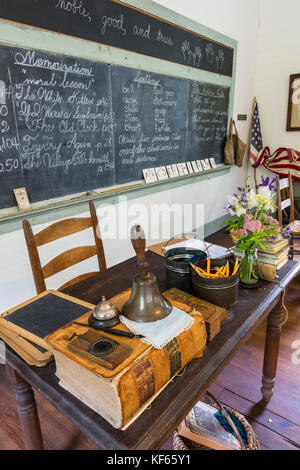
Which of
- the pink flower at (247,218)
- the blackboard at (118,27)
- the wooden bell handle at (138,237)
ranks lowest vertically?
the pink flower at (247,218)

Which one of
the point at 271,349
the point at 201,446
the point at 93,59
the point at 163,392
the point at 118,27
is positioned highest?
the point at 118,27

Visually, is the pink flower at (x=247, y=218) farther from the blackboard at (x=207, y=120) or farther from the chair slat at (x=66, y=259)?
the blackboard at (x=207, y=120)

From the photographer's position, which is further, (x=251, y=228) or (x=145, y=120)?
(x=145, y=120)

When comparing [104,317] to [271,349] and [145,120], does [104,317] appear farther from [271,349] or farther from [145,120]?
[145,120]

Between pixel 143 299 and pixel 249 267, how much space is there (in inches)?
23.0

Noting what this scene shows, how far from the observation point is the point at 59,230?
5.10 feet

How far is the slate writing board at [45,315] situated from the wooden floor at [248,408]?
752 mm

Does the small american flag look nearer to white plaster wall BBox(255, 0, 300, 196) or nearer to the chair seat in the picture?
white plaster wall BBox(255, 0, 300, 196)

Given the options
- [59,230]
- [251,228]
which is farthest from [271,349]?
[59,230]

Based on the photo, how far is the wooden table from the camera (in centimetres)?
64

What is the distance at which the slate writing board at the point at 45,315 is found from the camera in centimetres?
93

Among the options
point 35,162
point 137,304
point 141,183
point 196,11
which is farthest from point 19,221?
point 196,11

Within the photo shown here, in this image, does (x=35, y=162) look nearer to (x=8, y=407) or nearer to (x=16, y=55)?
(x=16, y=55)

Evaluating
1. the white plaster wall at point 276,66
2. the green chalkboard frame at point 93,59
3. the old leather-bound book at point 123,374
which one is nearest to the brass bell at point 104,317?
the old leather-bound book at point 123,374
